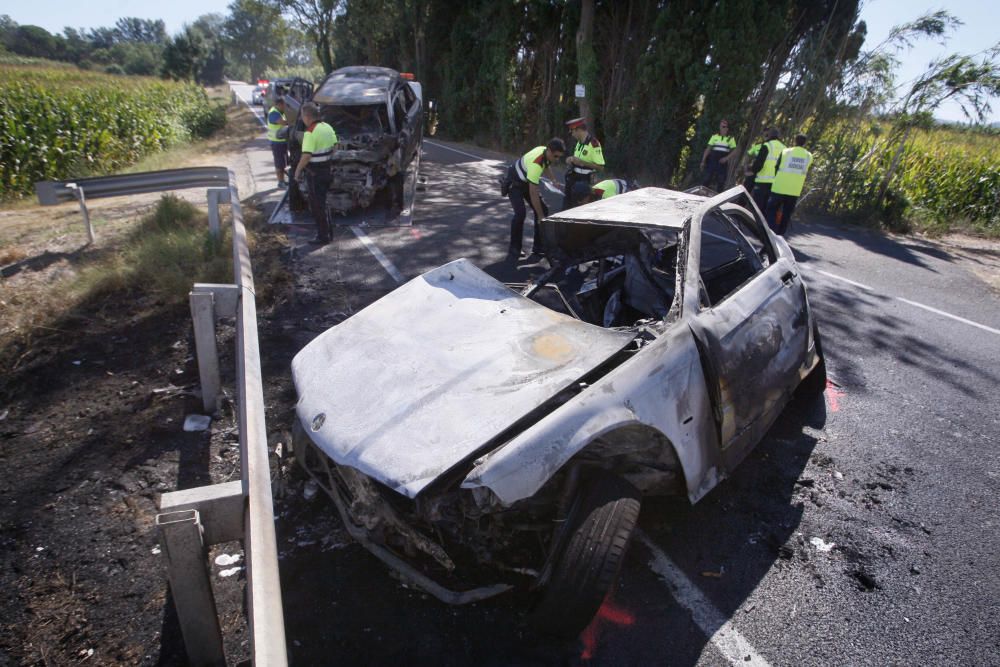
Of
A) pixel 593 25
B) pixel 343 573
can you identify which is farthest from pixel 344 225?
pixel 593 25

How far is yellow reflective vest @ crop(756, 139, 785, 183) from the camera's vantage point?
8.38 m

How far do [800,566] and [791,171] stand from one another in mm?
7230

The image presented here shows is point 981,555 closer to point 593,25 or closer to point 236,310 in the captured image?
point 236,310

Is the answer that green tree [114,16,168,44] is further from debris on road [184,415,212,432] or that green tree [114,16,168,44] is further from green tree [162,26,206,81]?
debris on road [184,415,212,432]

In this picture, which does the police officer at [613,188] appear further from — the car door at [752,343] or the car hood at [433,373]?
the car hood at [433,373]

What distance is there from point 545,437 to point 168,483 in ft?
7.17

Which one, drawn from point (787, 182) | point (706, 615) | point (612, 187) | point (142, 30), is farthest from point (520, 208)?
point (142, 30)

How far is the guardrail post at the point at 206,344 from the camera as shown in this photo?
10.6 feet

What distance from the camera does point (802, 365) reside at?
3395mm

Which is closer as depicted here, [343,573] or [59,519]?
[343,573]

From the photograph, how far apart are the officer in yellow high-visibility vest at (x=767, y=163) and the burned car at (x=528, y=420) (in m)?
6.07

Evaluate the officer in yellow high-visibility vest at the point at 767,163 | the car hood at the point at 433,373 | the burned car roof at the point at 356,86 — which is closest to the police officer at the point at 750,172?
the officer in yellow high-visibility vest at the point at 767,163

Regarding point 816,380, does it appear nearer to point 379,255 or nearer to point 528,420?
point 528,420

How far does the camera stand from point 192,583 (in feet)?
5.67
